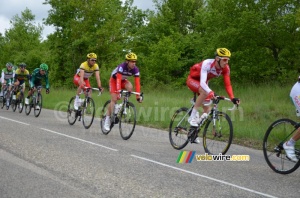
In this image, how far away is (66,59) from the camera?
117 ft

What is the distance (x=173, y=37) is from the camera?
44625 millimetres

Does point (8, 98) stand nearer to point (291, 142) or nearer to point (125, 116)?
point (125, 116)

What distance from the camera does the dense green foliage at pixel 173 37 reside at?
2589 centimetres

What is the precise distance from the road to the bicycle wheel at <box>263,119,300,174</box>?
155 mm

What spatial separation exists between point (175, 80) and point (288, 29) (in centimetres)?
1764

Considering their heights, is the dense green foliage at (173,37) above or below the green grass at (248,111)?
above

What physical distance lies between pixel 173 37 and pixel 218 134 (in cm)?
3765

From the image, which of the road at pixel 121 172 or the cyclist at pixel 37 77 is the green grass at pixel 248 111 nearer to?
the road at pixel 121 172

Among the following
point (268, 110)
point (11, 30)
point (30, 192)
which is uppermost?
point (11, 30)

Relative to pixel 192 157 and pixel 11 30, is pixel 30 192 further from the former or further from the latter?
pixel 11 30

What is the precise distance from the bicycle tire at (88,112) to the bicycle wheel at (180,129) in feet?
12.2

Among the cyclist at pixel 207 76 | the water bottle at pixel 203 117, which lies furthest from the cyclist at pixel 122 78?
the water bottle at pixel 203 117

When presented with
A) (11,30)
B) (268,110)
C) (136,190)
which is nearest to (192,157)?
(136,190)

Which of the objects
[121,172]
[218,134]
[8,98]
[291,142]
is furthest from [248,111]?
[8,98]
